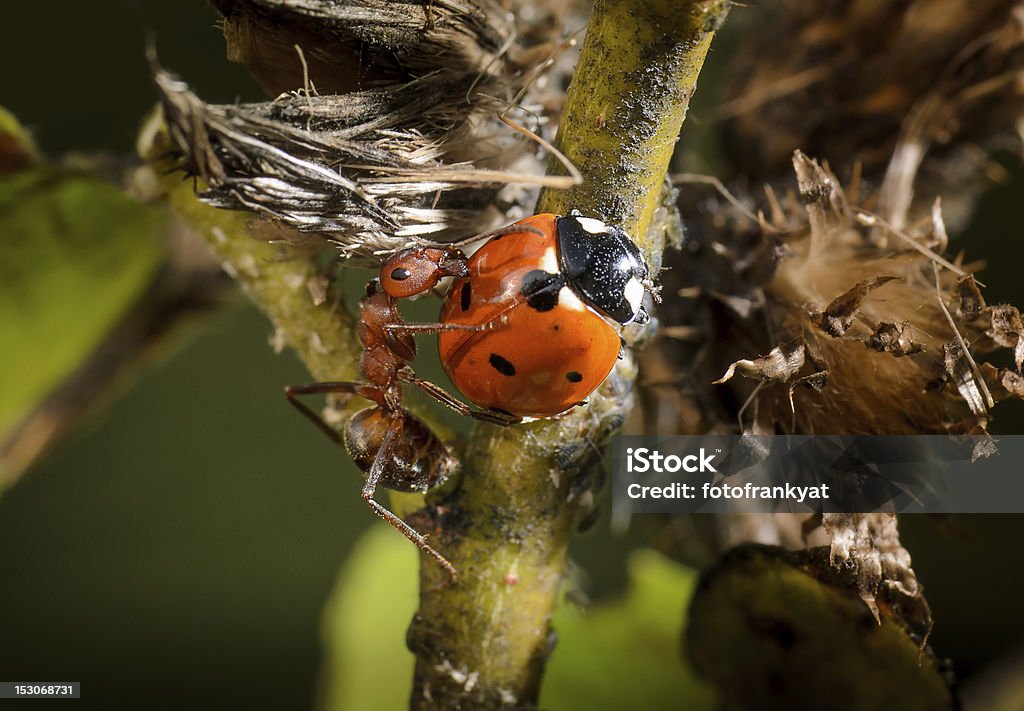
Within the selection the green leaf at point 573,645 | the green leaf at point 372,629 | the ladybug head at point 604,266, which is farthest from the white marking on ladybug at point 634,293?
the green leaf at point 372,629

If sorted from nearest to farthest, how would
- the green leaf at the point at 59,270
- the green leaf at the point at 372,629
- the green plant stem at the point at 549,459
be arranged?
the green plant stem at the point at 549,459, the green leaf at the point at 59,270, the green leaf at the point at 372,629

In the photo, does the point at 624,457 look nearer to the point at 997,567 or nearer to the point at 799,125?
the point at 799,125

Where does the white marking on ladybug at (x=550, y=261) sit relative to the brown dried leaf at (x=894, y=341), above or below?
above

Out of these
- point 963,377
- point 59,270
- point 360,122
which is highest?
point 59,270

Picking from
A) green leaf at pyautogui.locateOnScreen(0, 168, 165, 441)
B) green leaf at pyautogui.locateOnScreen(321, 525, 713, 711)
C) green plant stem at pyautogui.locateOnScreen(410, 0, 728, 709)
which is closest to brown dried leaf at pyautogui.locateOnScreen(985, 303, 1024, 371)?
green plant stem at pyautogui.locateOnScreen(410, 0, 728, 709)

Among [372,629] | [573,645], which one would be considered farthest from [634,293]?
[372,629]

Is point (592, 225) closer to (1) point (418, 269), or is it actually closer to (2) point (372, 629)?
(1) point (418, 269)

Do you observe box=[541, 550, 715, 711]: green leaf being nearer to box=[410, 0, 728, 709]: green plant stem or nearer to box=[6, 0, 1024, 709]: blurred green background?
box=[6, 0, 1024, 709]: blurred green background

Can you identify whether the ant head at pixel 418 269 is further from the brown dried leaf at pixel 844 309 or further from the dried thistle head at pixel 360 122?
the brown dried leaf at pixel 844 309
